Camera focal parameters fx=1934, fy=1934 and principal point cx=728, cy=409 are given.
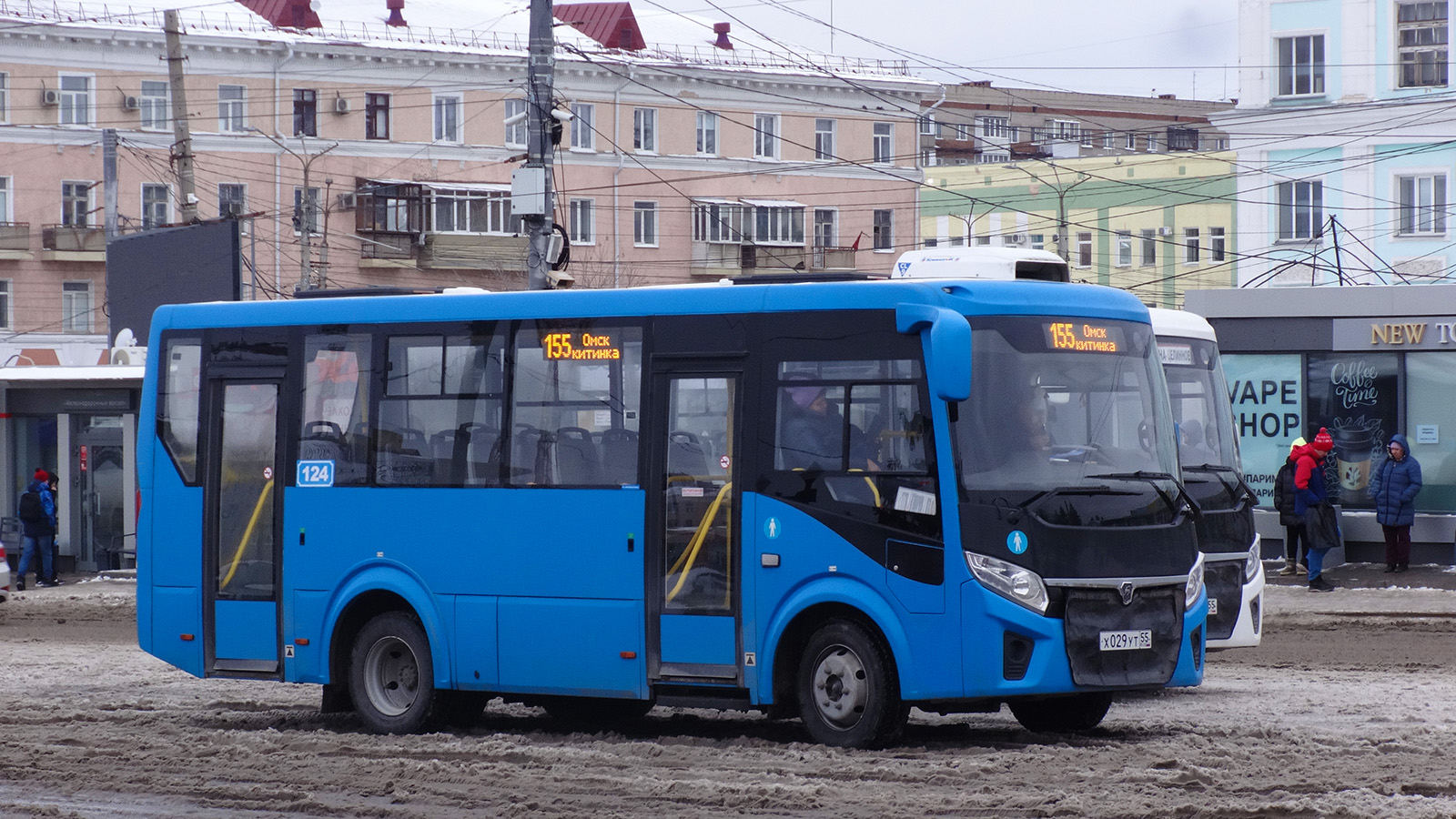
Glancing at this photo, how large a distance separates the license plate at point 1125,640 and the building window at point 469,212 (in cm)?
4926

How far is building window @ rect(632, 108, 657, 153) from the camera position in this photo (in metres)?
62.9

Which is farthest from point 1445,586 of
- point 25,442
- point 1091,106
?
point 1091,106

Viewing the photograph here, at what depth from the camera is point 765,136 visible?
64.4 m

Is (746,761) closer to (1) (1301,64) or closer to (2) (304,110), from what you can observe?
(1) (1301,64)

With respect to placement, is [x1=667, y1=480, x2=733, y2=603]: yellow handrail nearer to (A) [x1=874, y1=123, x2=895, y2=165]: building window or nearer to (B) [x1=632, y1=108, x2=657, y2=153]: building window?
(B) [x1=632, y1=108, x2=657, y2=153]: building window

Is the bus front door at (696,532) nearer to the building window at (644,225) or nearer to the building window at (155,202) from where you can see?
the building window at (155,202)

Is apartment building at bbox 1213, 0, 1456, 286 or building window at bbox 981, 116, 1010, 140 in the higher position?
building window at bbox 981, 116, 1010, 140

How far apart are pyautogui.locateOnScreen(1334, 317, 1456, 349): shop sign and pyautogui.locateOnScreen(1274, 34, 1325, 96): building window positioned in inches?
973

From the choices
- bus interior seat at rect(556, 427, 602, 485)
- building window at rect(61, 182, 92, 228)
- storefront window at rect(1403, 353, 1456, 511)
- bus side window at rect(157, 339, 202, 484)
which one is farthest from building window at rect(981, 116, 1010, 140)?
bus interior seat at rect(556, 427, 602, 485)

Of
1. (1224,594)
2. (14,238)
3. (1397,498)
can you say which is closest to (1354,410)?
(1397,498)

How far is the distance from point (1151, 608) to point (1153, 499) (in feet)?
1.99

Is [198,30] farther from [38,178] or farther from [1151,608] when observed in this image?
[1151,608]

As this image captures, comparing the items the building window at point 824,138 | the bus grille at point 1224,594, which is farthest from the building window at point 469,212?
the bus grille at point 1224,594

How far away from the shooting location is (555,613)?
467 inches
